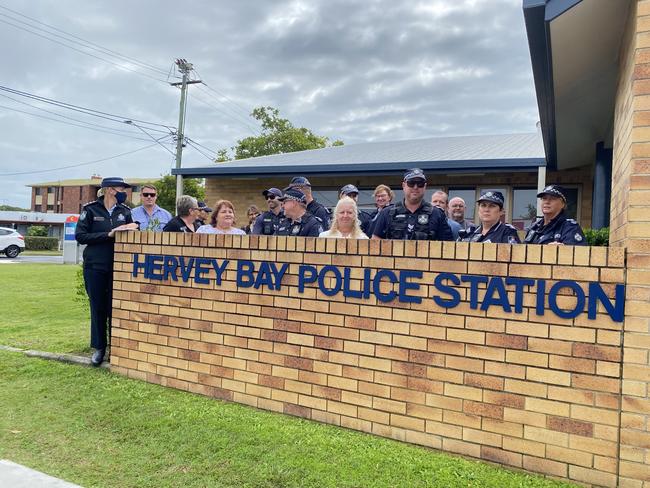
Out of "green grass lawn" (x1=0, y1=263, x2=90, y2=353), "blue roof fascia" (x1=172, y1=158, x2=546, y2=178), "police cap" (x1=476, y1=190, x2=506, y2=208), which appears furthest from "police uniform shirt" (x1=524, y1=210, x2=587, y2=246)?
"blue roof fascia" (x1=172, y1=158, x2=546, y2=178)

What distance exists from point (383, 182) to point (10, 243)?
73.1 feet

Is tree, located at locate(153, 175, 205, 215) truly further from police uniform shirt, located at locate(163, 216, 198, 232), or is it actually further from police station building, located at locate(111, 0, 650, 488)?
police station building, located at locate(111, 0, 650, 488)

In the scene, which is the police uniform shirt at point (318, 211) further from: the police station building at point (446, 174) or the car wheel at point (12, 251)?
the car wheel at point (12, 251)

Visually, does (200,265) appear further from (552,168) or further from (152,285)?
(552,168)

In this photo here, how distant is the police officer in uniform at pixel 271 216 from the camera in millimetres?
5113

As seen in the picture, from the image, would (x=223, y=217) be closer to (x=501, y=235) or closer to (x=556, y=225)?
(x=501, y=235)

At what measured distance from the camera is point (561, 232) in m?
3.27

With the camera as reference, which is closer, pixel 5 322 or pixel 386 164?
pixel 5 322

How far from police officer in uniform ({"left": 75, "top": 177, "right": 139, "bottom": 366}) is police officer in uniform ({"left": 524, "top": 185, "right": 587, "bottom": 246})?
11.6 feet

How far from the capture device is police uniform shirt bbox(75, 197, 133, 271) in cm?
466

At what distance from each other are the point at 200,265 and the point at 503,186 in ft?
26.5

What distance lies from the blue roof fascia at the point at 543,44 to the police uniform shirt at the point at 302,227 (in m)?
2.13

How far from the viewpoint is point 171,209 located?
27500mm

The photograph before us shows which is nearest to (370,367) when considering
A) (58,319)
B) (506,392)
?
(506,392)
